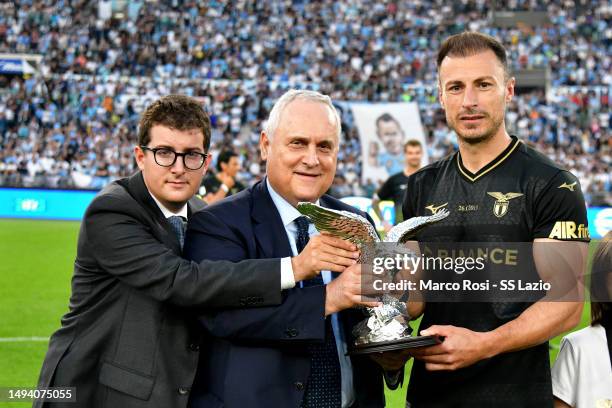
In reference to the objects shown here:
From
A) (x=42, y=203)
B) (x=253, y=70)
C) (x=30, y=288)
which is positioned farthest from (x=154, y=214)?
(x=253, y=70)

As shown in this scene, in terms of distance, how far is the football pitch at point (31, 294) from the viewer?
7.16 metres

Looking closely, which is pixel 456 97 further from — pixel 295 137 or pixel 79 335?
pixel 79 335

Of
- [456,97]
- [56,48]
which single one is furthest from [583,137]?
[456,97]

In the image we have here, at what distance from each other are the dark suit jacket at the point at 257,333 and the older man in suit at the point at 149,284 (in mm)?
59

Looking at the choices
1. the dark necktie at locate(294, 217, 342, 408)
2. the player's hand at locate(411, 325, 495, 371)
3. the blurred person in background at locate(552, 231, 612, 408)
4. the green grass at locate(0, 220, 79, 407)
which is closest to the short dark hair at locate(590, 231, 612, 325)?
the blurred person in background at locate(552, 231, 612, 408)

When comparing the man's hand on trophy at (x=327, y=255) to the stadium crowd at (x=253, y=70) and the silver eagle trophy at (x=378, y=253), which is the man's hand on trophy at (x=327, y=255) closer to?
the silver eagle trophy at (x=378, y=253)

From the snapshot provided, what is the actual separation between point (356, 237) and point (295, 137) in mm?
399

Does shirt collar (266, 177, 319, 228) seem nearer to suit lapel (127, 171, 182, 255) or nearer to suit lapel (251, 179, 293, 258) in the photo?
suit lapel (251, 179, 293, 258)

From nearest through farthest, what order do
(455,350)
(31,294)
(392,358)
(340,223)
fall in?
(340,223) → (455,350) → (392,358) → (31,294)

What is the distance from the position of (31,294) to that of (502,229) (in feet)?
30.6

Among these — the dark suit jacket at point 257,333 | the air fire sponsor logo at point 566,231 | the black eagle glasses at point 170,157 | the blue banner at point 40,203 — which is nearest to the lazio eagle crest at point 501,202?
the air fire sponsor logo at point 566,231

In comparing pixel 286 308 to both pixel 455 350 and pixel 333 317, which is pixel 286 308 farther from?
pixel 455 350

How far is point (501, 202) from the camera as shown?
2.83 m

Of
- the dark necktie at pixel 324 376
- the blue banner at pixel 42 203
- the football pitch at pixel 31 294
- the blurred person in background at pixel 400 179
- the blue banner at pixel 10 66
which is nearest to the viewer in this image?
the dark necktie at pixel 324 376
